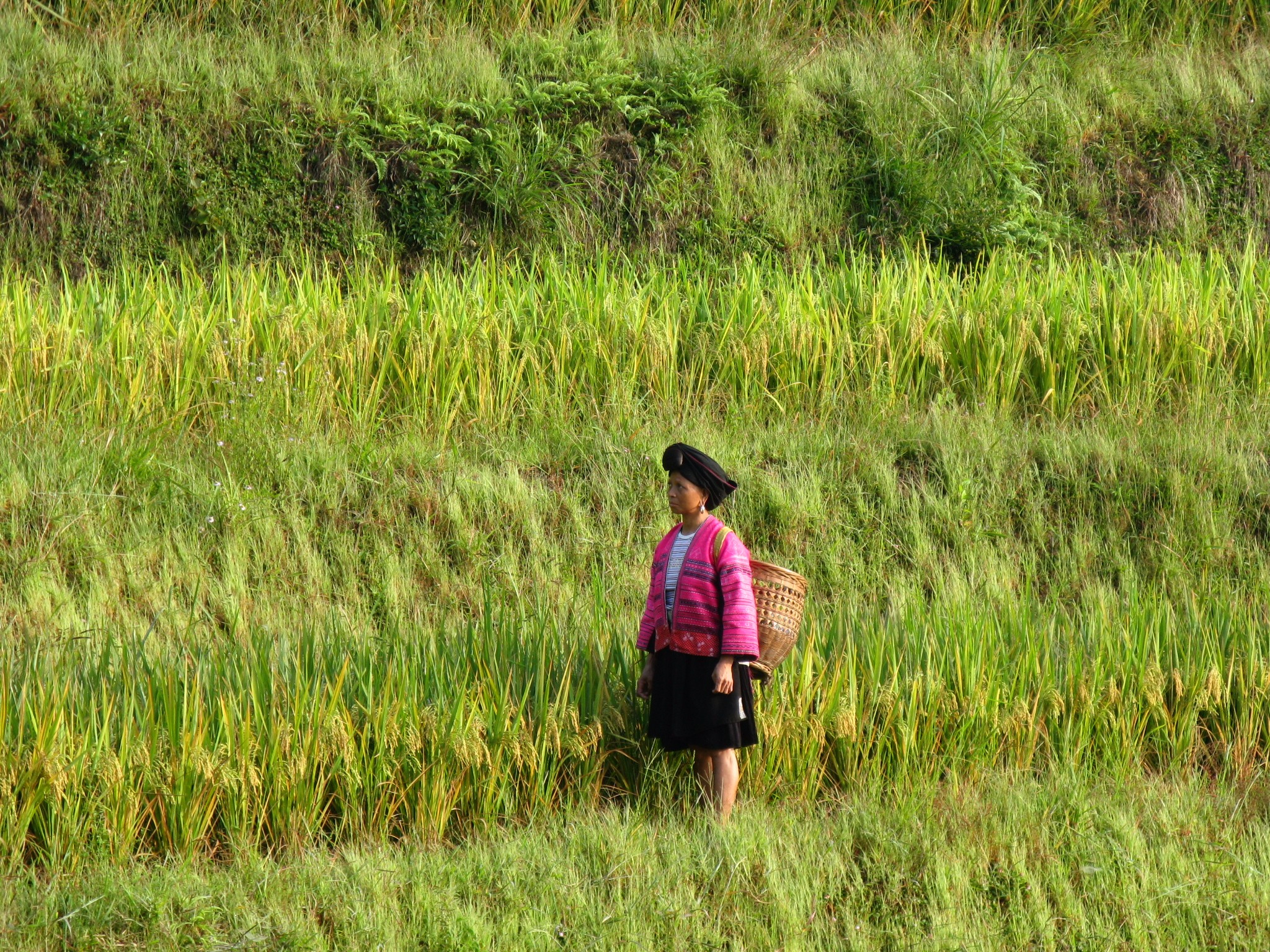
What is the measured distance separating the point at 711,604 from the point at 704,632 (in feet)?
0.26

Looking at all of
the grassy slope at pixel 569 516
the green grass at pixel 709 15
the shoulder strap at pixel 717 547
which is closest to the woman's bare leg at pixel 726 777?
the shoulder strap at pixel 717 547

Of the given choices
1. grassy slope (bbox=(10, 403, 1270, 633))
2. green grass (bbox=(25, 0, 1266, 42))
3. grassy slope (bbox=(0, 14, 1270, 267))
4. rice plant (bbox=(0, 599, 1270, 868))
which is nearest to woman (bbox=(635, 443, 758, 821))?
rice plant (bbox=(0, 599, 1270, 868))

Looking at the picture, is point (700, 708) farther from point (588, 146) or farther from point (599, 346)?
point (588, 146)

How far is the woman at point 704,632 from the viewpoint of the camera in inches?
137

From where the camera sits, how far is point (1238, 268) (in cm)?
753

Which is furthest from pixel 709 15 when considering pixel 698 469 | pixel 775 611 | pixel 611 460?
pixel 775 611

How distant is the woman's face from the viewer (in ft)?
11.6

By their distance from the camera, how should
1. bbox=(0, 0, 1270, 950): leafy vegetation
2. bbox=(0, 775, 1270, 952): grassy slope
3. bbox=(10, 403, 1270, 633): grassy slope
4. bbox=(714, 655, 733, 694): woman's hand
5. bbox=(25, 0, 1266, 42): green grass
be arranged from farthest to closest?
bbox=(25, 0, 1266, 42): green grass, bbox=(10, 403, 1270, 633): grassy slope, bbox=(714, 655, 733, 694): woman's hand, bbox=(0, 0, 1270, 950): leafy vegetation, bbox=(0, 775, 1270, 952): grassy slope

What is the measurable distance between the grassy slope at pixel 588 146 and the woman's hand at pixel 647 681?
498cm

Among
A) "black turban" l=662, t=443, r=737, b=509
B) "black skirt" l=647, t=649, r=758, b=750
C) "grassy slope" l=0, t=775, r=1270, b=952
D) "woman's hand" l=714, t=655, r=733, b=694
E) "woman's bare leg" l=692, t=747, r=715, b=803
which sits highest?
"black turban" l=662, t=443, r=737, b=509

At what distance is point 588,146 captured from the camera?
8.64 m

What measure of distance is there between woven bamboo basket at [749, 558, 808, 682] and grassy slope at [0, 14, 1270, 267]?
499 centimetres

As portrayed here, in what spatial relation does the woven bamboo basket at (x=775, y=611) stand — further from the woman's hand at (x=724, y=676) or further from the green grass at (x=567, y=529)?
the green grass at (x=567, y=529)

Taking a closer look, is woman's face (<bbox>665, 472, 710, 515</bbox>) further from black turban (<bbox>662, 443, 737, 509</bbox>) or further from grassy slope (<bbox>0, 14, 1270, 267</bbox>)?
grassy slope (<bbox>0, 14, 1270, 267</bbox>)
